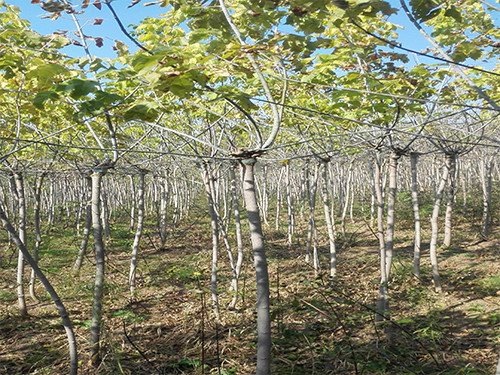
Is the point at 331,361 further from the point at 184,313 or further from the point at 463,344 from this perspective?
the point at 184,313

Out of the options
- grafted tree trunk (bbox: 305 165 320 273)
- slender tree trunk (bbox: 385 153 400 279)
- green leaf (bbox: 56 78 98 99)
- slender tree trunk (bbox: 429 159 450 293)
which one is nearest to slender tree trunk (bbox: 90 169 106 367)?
green leaf (bbox: 56 78 98 99)

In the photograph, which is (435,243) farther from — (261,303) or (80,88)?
(80,88)

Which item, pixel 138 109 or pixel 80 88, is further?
pixel 138 109

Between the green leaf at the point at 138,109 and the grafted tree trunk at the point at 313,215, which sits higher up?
the green leaf at the point at 138,109

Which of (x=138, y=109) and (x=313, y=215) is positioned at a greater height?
(x=138, y=109)

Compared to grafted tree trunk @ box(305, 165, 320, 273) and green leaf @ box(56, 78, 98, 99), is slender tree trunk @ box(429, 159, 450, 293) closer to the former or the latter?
grafted tree trunk @ box(305, 165, 320, 273)

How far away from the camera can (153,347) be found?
4.88 metres

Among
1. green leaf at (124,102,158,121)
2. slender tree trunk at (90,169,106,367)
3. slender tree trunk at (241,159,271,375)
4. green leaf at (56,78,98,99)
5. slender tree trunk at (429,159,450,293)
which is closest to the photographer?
green leaf at (56,78,98,99)

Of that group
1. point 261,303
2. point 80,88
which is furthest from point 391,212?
point 80,88

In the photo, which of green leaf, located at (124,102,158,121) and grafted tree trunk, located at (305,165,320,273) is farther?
grafted tree trunk, located at (305,165,320,273)

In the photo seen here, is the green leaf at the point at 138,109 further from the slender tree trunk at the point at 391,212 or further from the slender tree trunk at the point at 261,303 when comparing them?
the slender tree trunk at the point at 391,212

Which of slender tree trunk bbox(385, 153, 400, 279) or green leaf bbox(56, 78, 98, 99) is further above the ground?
green leaf bbox(56, 78, 98, 99)

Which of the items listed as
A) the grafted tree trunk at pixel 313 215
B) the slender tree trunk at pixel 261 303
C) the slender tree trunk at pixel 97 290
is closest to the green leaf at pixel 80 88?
the slender tree trunk at pixel 261 303

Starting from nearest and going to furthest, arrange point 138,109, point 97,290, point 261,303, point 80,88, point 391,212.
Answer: point 80,88 < point 138,109 < point 261,303 < point 97,290 < point 391,212
